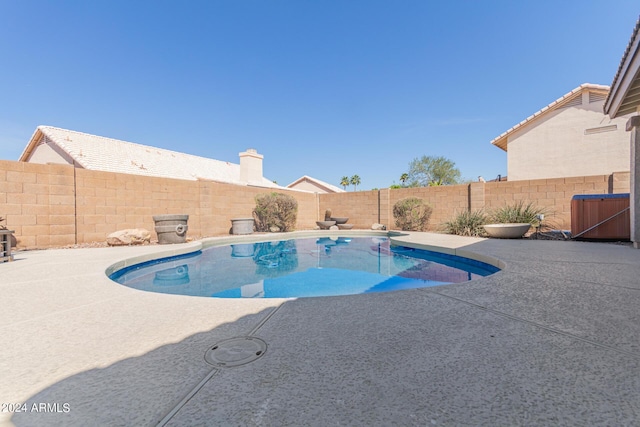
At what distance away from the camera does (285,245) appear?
8719 millimetres

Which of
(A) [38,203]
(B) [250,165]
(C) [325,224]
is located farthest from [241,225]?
(B) [250,165]

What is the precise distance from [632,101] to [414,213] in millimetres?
6472

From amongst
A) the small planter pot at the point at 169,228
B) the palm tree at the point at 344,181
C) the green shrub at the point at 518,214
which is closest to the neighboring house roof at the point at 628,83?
the green shrub at the point at 518,214

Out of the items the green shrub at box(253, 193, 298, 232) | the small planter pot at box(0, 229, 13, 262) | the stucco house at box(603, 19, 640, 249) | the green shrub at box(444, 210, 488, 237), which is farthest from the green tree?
the small planter pot at box(0, 229, 13, 262)

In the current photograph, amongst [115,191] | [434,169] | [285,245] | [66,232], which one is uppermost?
[434,169]

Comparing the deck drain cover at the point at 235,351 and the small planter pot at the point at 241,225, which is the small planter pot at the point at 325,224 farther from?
the deck drain cover at the point at 235,351

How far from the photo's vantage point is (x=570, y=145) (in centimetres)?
1299

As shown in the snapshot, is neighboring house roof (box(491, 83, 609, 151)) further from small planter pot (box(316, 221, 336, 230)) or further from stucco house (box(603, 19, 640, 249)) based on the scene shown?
small planter pot (box(316, 221, 336, 230))

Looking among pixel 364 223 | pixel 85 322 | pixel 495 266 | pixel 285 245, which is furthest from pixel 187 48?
pixel 495 266

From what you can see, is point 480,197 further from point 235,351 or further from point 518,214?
point 235,351

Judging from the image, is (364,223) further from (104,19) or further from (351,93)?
(104,19)

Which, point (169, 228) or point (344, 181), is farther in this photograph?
point (344, 181)

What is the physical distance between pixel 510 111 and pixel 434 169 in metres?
15.4

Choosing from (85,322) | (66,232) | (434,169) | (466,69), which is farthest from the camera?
(434,169)
